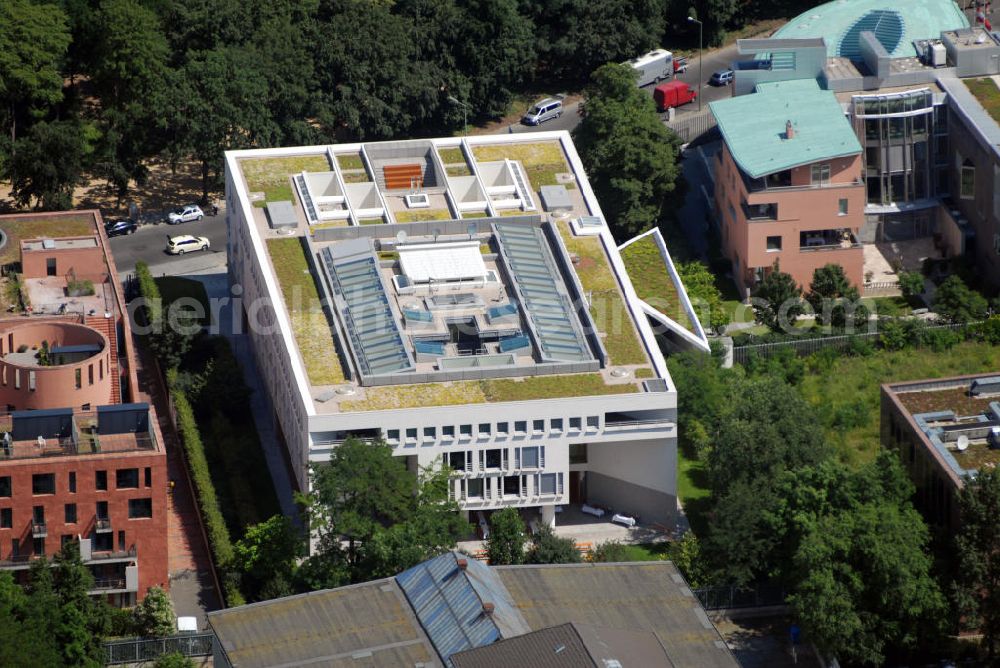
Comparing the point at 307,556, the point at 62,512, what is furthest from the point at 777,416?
the point at 62,512

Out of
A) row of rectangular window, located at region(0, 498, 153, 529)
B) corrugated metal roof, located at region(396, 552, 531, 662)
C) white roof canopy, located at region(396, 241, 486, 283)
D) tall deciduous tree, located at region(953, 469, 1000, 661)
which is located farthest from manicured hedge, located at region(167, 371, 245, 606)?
tall deciduous tree, located at region(953, 469, 1000, 661)

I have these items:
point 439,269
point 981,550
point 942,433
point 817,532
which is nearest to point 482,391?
point 439,269

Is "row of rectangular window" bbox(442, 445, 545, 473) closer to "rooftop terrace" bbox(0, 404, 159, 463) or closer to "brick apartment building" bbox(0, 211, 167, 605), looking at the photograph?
"brick apartment building" bbox(0, 211, 167, 605)

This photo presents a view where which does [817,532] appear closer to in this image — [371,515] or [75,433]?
[371,515]

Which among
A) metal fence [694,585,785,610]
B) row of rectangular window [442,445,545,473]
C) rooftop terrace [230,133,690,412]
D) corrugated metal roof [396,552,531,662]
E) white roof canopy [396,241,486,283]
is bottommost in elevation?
metal fence [694,585,785,610]

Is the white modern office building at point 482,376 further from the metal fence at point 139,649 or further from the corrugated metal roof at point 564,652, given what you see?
the corrugated metal roof at point 564,652

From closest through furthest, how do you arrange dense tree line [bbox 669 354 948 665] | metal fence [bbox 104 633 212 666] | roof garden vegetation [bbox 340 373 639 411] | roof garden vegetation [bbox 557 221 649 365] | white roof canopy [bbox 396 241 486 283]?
dense tree line [bbox 669 354 948 665] → metal fence [bbox 104 633 212 666] → roof garden vegetation [bbox 340 373 639 411] → roof garden vegetation [bbox 557 221 649 365] → white roof canopy [bbox 396 241 486 283]
